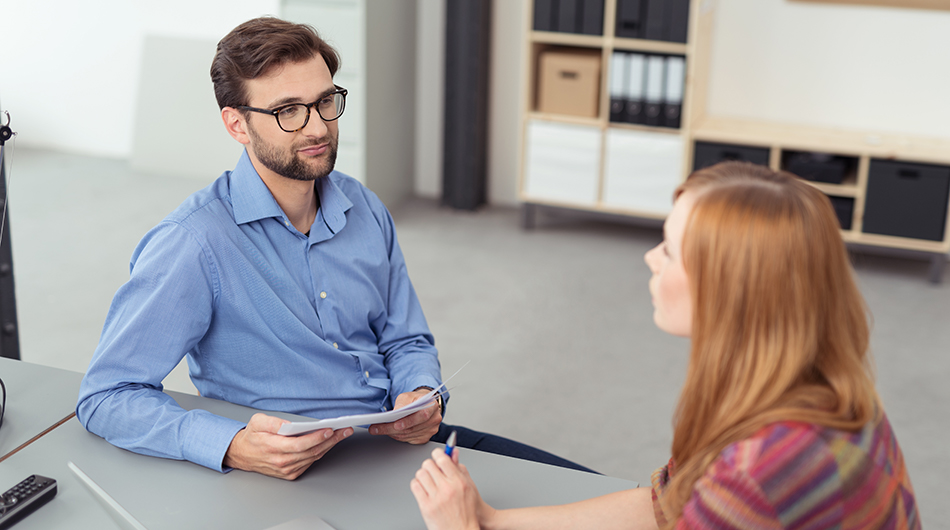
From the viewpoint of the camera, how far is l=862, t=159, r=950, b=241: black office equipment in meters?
3.72

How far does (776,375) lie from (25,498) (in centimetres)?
103

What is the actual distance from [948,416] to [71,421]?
2.63m

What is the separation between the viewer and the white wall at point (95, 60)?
11.7 ft

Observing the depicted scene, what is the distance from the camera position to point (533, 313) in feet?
11.8

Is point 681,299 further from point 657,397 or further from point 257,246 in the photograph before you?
point 657,397

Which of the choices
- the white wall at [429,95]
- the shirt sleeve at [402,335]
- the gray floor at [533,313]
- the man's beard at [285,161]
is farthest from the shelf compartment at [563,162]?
the man's beard at [285,161]

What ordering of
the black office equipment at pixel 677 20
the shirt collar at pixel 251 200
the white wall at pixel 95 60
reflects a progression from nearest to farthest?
the shirt collar at pixel 251 200 < the white wall at pixel 95 60 < the black office equipment at pixel 677 20

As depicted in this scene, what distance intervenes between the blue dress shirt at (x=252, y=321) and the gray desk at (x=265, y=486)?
0.04m

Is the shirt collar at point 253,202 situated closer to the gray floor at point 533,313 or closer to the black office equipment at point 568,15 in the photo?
the gray floor at point 533,313

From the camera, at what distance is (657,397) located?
9.91ft

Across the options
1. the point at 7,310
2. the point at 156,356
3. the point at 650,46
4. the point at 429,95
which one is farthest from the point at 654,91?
the point at 156,356

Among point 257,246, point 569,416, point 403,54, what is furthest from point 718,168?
point 403,54

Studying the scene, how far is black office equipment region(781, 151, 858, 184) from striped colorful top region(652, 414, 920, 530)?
10.0 feet

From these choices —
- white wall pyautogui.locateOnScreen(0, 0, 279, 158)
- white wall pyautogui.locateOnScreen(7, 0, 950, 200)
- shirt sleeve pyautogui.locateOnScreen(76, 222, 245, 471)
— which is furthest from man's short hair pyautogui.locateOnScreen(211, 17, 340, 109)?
white wall pyautogui.locateOnScreen(7, 0, 950, 200)
